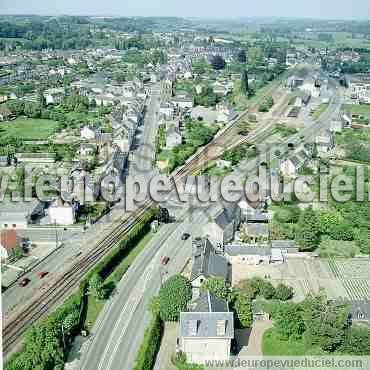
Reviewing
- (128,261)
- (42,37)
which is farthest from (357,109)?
(42,37)

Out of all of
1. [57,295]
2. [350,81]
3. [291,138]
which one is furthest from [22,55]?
[57,295]

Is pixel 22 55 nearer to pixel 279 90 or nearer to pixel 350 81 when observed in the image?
pixel 279 90

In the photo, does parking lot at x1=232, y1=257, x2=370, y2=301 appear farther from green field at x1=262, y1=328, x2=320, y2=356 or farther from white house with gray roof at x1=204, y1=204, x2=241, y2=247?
green field at x1=262, y1=328, x2=320, y2=356

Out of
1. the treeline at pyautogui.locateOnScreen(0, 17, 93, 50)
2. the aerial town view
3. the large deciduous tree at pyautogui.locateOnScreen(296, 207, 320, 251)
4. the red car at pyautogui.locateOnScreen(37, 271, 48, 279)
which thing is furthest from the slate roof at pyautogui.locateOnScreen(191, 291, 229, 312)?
the treeline at pyautogui.locateOnScreen(0, 17, 93, 50)

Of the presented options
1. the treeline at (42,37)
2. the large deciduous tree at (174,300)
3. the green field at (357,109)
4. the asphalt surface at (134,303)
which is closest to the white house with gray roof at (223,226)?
the asphalt surface at (134,303)

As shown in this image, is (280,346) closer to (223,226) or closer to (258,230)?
(223,226)

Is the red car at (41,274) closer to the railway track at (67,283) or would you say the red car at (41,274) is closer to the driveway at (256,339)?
the railway track at (67,283)
